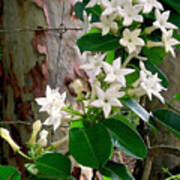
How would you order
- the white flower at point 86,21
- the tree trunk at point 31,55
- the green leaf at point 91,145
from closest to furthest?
the green leaf at point 91,145
the white flower at point 86,21
the tree trunk at point 31,55

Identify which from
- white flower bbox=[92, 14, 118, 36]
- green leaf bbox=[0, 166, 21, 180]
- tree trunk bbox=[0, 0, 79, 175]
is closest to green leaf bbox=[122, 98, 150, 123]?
white flower bbox=[92, 14, 118, 36]

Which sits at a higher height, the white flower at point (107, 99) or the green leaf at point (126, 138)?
the white flower at point (107, 99)

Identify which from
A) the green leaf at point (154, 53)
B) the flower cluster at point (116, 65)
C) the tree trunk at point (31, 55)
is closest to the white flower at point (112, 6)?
the flower cluster at point (116, 65)

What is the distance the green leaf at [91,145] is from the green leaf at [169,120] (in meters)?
0.13

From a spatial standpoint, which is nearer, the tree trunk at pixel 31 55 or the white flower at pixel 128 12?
the white flower at pixel 128 12

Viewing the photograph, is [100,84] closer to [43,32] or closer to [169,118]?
[169,118]

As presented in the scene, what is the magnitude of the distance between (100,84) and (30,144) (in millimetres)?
193

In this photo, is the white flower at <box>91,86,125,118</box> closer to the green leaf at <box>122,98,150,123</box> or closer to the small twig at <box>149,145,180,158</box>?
the green leaf at <box>122,98,150,123</box>

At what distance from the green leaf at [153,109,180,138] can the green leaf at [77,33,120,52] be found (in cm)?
15

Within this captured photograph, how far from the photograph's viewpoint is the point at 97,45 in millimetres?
509

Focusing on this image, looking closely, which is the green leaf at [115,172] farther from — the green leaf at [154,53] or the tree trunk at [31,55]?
the tree trunk at [31,55]

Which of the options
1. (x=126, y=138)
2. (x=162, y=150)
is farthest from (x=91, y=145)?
(x=162, y=150)

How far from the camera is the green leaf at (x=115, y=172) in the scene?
47cm

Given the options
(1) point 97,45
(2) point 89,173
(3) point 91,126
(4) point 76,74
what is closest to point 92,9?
(1) point 97,45
